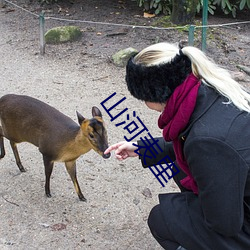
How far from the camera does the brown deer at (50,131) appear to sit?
3000mm

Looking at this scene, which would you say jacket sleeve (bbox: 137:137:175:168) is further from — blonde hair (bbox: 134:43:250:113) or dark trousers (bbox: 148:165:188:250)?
blonde hair (bbox: 134:43:250:113)

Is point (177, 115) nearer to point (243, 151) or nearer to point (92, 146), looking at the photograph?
point (243, 151)

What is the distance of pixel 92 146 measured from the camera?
304 centimetres

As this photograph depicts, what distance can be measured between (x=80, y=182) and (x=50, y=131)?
0.56 metres

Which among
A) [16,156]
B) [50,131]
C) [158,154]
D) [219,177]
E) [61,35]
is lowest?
[61,35]

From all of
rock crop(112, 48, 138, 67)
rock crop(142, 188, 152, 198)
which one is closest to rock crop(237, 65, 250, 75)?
rock crop(112, 48, 138, 67)

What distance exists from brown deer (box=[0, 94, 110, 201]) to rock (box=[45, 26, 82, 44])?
10.2ft

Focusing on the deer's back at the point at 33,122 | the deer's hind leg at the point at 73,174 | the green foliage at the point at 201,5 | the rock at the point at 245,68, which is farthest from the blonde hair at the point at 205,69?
the green foliage at the point at 201,5

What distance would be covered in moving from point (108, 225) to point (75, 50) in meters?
3.61

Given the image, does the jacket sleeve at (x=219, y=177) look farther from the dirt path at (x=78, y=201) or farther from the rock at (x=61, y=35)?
the rock at (x=61, y=35)

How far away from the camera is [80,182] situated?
3.65 metres

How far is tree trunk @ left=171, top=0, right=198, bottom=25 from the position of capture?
6.71 m

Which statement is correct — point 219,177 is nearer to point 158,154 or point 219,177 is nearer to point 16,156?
point 158,154

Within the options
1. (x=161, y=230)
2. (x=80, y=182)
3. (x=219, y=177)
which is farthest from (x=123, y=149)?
(x=80, y=182)
